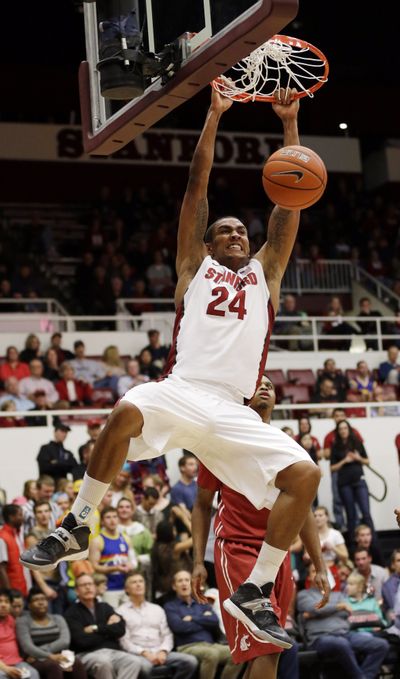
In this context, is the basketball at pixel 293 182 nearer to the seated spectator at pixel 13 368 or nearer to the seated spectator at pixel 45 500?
the seated spectator at pixel 45 500

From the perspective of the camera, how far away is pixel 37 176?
25656 mm

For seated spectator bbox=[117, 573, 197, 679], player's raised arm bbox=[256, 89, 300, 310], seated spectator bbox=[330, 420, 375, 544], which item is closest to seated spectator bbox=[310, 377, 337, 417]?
seated spectator bbox=[330, 420, 375, 544]

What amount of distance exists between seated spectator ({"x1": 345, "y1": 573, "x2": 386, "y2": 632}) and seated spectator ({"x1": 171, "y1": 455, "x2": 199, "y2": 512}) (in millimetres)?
2003

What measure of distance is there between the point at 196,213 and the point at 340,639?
6.67 m

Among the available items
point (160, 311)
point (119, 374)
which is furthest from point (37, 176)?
point (119, 374)

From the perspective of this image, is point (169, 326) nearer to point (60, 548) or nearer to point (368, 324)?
point (368, 324)

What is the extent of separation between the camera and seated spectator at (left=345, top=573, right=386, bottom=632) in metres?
12.2

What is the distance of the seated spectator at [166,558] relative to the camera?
1163 cm

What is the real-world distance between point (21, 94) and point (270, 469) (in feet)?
69.6

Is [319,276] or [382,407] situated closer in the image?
[382,407]

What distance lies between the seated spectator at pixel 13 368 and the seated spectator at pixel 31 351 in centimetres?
30

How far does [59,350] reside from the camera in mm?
16641

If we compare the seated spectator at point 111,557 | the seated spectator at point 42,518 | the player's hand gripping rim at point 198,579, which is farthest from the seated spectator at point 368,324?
the player's hand gripping rim at point 198,579

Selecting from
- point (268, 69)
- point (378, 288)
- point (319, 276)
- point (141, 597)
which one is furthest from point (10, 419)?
point (378, 288)
